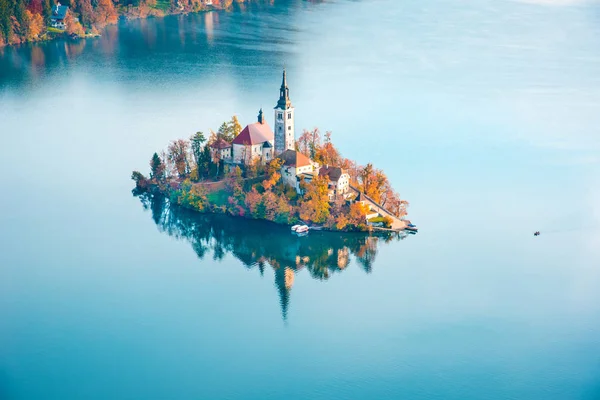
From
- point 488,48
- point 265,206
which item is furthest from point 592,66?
point 265,206

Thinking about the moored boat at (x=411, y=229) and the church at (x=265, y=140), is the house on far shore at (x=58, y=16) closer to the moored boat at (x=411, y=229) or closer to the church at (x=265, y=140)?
the church at (x=265, y=140)

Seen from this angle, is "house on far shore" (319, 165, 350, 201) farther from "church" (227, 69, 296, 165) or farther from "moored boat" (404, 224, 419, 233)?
"moored boat" (404, 224, 419, 233)

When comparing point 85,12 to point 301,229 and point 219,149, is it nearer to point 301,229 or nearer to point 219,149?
point 219,149

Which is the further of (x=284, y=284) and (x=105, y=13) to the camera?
(x=105, y=13)

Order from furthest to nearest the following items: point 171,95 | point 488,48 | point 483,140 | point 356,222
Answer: point 488,48
point 171,95
point 483,140
point 356,222

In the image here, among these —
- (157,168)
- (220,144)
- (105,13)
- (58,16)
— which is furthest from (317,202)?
(105,13)

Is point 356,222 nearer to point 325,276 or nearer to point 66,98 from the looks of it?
point 325,276

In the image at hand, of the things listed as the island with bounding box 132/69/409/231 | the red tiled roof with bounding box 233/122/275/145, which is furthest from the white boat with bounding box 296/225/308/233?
the red tiled roof with bounding box 233/122/275/145
